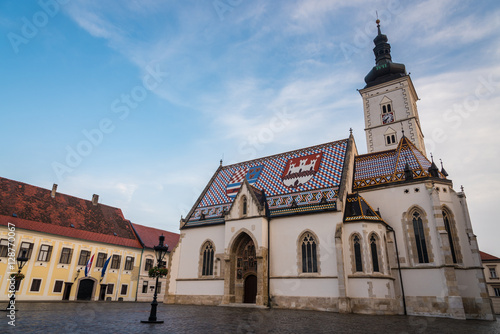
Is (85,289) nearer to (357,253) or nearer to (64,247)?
(64,247)

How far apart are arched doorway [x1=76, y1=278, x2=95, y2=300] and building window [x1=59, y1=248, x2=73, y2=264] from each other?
2856 mm

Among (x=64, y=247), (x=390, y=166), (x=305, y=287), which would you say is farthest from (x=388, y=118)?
(x=64, y=247)

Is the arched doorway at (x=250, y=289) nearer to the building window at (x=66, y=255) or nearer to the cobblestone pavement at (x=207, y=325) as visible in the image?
the cobblestone pavement at (x=207, y=325)

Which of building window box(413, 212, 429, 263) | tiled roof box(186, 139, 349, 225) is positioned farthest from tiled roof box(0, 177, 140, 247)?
building window box(413, 212, 429, 263)

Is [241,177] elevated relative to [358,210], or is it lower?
elevated

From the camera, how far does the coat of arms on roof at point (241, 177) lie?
32281 mm

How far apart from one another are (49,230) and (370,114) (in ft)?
124

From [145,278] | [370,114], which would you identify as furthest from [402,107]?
[145,278]

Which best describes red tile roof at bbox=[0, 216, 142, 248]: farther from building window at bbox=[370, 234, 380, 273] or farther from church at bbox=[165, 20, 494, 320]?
building window at bbox=[370, 234, 380, 273]

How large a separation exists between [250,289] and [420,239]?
13643 millimetres

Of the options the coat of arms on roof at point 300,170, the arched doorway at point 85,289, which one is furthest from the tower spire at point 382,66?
the arched doorway at point 85,289

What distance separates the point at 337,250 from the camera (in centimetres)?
2231

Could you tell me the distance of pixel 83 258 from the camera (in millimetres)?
34750

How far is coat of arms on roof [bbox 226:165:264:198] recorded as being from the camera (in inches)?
1271
